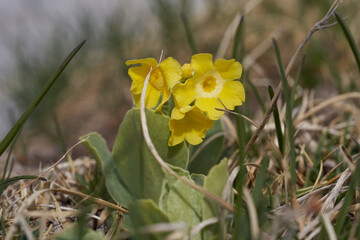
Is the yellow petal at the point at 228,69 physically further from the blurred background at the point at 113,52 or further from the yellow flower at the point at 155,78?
the blurred background at the point at 113,52

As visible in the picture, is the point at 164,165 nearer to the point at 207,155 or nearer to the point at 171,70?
the point at 171,70

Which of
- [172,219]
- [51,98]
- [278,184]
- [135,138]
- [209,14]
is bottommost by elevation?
[278,184]

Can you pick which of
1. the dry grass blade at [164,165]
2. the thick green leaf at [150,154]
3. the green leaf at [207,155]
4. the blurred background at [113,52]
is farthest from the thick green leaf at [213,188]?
the blurred background at [113,52]

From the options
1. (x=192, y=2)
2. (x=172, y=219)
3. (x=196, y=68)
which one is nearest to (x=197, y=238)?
(x=172, y=219)

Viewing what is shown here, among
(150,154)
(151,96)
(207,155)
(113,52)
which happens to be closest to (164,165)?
(150,154)

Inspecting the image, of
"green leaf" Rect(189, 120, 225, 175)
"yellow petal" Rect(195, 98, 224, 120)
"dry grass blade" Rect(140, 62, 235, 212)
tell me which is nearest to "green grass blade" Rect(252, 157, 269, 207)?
"dry grass blade" Rect(140, 62, 235, 212)

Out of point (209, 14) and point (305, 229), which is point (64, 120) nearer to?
point (209, 14)

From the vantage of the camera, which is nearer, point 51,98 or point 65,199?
point 65,199
